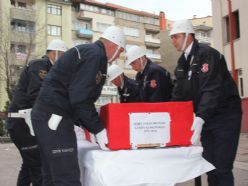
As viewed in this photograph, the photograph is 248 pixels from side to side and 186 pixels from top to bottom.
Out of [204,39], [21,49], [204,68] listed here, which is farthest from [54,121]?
[204,39]

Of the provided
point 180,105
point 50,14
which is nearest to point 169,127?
point 180,105

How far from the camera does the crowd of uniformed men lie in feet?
11.8

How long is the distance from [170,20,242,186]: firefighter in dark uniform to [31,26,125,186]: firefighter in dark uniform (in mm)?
962

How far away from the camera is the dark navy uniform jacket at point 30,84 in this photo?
5.00 m

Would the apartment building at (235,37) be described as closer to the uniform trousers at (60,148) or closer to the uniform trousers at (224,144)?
the uniform trousers at (224,144)

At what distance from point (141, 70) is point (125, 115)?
2315mm

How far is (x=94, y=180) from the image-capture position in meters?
3.62

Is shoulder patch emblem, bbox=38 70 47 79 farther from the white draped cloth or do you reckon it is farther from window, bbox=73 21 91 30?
window, bbox=73 21 91 30

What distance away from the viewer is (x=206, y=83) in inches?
165

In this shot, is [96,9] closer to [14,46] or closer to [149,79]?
[14,46]

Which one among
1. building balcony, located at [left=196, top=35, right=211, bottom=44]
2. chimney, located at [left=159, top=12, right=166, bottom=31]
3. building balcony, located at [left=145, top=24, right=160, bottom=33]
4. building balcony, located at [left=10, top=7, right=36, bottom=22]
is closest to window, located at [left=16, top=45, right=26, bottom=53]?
building balcony, located at [left=10, top=7, right=36, bottom=22]

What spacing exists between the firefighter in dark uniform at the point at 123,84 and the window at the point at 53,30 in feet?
140

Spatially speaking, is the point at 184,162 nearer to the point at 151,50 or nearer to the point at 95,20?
the point at 95,20

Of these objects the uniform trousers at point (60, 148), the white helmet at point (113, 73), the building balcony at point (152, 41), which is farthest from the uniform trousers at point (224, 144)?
the building balcony at point (152, 41)
